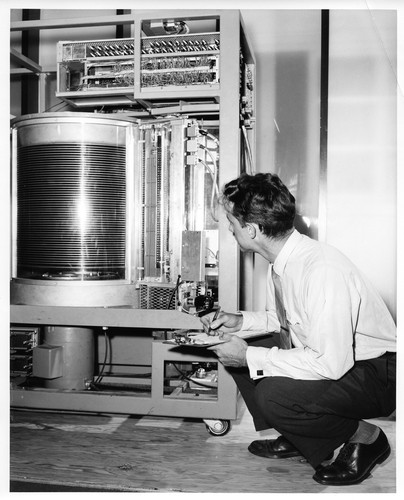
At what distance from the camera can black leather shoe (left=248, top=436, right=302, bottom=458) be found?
2.17 meters

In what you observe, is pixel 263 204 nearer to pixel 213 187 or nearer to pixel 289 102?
pixel 213 187

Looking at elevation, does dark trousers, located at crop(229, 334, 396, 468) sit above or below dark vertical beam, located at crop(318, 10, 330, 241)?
below

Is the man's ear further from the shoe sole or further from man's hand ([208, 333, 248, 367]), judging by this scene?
the shoe sole

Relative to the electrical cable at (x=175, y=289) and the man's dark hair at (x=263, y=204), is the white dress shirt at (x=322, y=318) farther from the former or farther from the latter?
the electrical cable at (x=175, y=289)

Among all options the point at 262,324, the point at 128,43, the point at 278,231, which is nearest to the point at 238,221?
the point at 278,231

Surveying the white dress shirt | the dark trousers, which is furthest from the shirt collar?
the dark trousers

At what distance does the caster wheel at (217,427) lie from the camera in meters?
2.41

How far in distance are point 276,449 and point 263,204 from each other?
1.01m

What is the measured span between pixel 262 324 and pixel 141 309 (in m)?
0.56

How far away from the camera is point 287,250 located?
6.64 feet

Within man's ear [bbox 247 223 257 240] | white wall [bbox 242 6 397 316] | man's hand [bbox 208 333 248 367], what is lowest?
man's hand [bbox 208 333 248 367]

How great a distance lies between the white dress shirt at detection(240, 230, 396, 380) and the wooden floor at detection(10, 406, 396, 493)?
16.4 inches

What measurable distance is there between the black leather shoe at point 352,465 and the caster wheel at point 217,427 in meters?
0.57

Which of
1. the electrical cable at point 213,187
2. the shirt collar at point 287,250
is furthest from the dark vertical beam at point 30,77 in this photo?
the shirt collar at point 287,250
